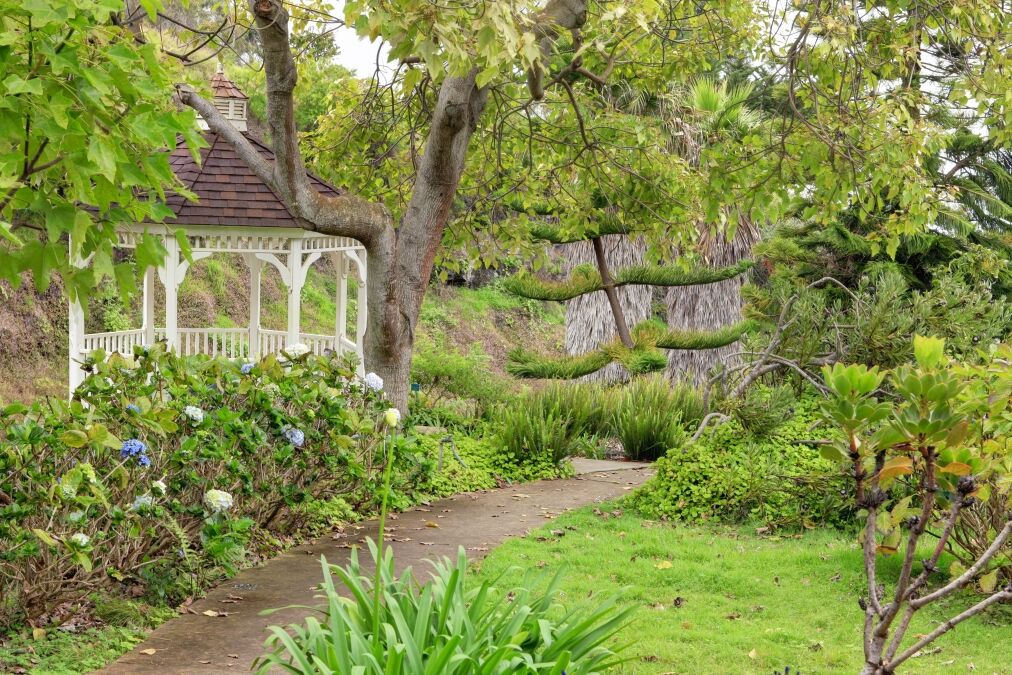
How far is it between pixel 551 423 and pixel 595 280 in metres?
4.88

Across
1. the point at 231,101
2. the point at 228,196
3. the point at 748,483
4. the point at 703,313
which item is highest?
the point at 231,101

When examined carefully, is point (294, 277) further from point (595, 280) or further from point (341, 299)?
point (595, 280)

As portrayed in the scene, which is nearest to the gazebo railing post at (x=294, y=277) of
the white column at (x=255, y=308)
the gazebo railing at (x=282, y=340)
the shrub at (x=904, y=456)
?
the gazebo railing at (x=282, y=340)

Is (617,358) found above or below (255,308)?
below

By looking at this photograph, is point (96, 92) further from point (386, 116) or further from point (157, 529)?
point (386, 116)

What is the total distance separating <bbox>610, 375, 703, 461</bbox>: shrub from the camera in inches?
498

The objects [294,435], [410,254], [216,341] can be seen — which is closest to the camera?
[294,435]

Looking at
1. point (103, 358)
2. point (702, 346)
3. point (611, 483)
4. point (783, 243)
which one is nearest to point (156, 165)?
point (103, 358)

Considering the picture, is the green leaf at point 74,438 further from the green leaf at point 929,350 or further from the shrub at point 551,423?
the shrub at point 551,423

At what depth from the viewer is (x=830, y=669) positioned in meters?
5.03

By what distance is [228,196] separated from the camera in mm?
11680

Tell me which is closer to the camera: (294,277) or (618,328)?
(294,277)

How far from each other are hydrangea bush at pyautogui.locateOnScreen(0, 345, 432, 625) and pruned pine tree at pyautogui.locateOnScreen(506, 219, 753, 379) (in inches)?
287

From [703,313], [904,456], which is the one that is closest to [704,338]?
[703,313]
